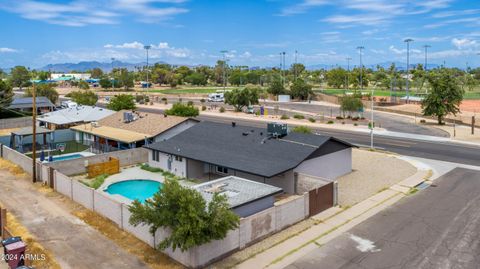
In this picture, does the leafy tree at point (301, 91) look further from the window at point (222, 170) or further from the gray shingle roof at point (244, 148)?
the window at point (222, 170)

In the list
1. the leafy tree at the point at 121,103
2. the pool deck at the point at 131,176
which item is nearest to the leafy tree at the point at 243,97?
the leafy tree at the point at 121,103

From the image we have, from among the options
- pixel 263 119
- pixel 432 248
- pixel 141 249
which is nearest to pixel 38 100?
pixel 263 119

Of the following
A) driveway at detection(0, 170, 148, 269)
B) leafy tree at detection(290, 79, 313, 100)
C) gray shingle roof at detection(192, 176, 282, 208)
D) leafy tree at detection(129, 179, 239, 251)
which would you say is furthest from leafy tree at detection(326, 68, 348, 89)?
leafy tree at detection(129, 179, 239, 251)

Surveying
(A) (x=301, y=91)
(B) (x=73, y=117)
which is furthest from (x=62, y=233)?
(A) (x=301, y=91)

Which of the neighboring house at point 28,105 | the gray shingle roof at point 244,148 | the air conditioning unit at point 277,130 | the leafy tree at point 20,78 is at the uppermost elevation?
the leafy tree at point 20,78

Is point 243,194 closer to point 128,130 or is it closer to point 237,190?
point 237,190

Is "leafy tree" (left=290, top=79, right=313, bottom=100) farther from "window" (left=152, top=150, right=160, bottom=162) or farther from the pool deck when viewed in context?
the pool deck
